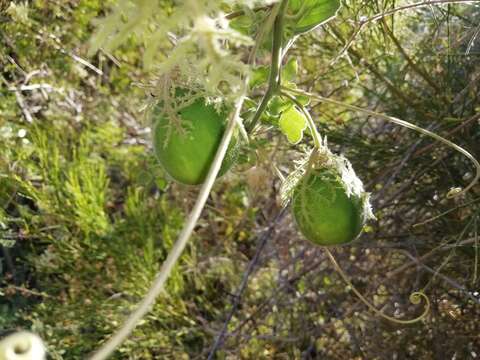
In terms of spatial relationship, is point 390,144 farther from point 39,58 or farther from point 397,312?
point 39,58

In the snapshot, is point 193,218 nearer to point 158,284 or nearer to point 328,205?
point 158,284

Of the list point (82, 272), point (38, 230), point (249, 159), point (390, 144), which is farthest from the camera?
point (82, 272)

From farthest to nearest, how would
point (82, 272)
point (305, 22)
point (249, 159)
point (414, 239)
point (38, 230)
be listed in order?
point (82, 272) → point (38, 230) → point (414, 239) → point (249, 159) → point (305, 22)

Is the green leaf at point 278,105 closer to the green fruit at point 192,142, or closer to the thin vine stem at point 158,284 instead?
the green fruit at point 192,142

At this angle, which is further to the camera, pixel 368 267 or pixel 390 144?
pixel 368 267

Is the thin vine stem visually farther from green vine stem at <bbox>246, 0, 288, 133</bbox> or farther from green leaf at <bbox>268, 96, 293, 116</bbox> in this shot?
green leaf at <bbox>268, 96, 293, 116</bbox>

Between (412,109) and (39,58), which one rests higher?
(412,109)

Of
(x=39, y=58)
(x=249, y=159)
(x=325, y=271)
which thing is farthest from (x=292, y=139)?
(x=39, y=58)

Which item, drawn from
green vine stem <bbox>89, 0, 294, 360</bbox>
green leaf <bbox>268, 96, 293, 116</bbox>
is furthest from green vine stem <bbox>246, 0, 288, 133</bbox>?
green leaf <bbox>268, 96, 293, 116</bbox>
